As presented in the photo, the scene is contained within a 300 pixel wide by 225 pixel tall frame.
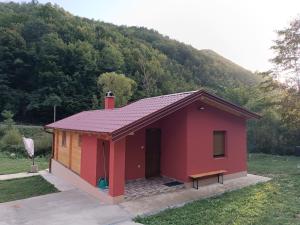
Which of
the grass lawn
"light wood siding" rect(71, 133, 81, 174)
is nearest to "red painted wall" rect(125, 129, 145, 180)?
"light wood siding" rect(71, 133, 81, 174)

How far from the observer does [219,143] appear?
11383 millimetres

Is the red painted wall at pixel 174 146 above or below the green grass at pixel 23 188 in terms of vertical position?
above

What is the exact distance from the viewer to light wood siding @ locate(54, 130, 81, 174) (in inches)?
461

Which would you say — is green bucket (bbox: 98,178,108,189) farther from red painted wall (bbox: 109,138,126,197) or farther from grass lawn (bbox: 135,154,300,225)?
grass lawn (bbox: 135,154,300,225)

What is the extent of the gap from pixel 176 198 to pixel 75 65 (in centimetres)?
4394

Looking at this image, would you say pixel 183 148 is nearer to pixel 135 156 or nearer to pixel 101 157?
pixel 135 156

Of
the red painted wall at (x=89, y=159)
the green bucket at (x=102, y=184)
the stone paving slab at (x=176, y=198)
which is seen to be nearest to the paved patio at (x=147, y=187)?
the stone paving slab at (x=176, y=198)

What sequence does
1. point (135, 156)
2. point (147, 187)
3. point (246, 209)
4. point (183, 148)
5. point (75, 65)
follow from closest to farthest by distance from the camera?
point (246, 209)
point (147, 187)
point (183, 148)
point (135, 156)
point (75, 65)

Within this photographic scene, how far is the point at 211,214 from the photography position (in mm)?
7406

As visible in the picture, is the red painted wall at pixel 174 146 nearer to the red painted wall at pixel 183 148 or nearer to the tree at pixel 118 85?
the red painted wall at pixel 183 148

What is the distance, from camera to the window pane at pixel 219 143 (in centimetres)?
1123

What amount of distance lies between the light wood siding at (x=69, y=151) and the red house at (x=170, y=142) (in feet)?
0.14

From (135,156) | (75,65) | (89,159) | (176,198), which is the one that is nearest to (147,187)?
(176,198)

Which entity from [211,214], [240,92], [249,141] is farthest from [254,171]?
[240,92]
